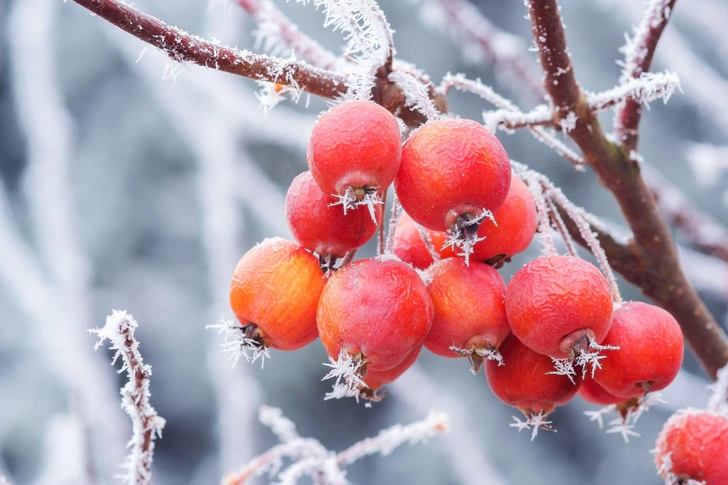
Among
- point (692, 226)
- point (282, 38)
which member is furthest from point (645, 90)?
point (692, 226)

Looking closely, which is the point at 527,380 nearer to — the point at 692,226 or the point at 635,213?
the point at 635,213

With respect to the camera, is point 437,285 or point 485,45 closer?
point 437,285

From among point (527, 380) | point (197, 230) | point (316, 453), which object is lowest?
point (197, 230)

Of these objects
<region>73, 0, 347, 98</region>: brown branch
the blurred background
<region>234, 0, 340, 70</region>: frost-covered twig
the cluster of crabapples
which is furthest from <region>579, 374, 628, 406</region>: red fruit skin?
the blurred background

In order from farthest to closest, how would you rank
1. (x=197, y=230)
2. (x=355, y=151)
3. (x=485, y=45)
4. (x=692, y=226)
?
1. (x=197, y=230)
2. (x=485, y=45)
3. (x=692, y=226)
4. (x=355, y=151)

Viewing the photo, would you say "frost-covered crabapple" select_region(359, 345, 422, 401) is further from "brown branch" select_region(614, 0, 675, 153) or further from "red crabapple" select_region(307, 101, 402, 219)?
"brown branch" select_region(614, 0, 675, 153)

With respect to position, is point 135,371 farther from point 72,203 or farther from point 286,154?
point 72,203
